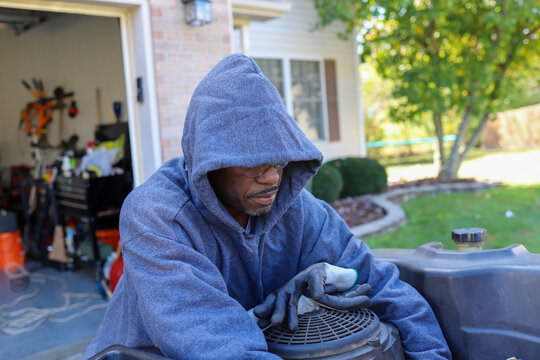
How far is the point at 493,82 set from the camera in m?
9.67

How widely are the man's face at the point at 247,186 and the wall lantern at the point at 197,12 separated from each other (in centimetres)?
297

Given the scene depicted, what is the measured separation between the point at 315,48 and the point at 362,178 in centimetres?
261

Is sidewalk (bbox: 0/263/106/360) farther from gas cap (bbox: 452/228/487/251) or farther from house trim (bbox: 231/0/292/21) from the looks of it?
house trim (bbox: 231/0/292/21)

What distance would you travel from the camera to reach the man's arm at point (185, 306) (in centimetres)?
124

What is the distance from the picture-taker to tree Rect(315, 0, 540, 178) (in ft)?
28.3

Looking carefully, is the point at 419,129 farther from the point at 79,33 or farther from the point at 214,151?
the point at 214,151

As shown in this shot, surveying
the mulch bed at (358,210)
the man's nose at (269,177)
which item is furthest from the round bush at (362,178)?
the man's nose at (269,177)

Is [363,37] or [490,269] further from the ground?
[363,37]

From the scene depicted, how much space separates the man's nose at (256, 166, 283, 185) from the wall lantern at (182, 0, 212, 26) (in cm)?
304

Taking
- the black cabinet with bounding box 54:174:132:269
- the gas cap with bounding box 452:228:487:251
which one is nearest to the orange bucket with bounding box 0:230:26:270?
the black cabinet with bounding box 54:174:132:269

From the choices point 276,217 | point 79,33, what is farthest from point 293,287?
point 79,33

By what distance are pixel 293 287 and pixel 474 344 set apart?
27.4 inches

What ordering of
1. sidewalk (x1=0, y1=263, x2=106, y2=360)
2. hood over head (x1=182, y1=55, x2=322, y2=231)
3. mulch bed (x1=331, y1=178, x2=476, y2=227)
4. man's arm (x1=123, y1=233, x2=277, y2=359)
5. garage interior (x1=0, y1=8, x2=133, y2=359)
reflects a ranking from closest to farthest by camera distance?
man's arm (x1=123, y1=233, x2=277, y2=359)
hood over head (x1=182, y1=55, x2=322, y2=231)
sidewalk (x1=0, y1=263, x2=106, y2=360)
garage interior (x1=0, y1=8, x2=133, y2=359)
mulch bed (x1=331, y1=178, x2=476, y2=227)

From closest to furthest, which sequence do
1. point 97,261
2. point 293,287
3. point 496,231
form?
1. point 293,287
2. point 97,261
3. point 496,231
